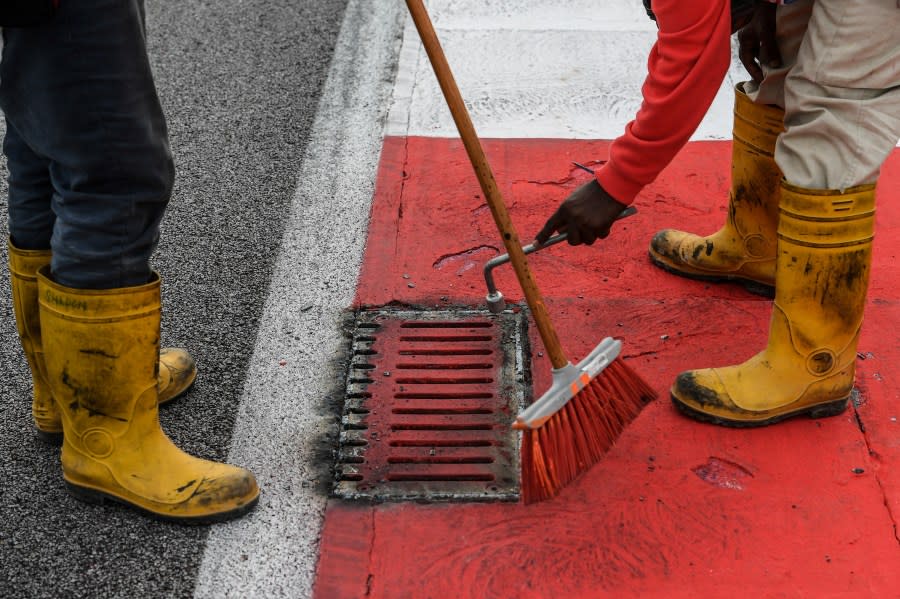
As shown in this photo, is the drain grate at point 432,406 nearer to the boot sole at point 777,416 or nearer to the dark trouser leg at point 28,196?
the boot sole at point 777,416

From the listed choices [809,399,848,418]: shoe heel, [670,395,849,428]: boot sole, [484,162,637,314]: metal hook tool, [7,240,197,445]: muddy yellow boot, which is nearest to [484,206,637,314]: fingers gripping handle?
[484,162,637,314]: metal hook tool

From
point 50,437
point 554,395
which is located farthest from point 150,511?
point 554,395

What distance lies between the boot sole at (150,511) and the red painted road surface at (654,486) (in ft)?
0.70

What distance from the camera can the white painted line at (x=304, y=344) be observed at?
2.37 meters

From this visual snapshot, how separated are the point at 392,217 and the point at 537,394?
3.61 ft

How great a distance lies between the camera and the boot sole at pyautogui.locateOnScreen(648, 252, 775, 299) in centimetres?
325

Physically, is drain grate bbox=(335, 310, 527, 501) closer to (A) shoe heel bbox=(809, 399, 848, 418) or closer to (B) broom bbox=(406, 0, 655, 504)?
(B) broom bbox=(406, 0, 655, 504)

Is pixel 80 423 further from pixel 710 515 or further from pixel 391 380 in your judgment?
pixel 710 515

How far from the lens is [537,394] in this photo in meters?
2.82

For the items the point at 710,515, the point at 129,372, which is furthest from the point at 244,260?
the point at 710,515

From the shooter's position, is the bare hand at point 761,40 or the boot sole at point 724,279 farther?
the boot sole at point 724,279

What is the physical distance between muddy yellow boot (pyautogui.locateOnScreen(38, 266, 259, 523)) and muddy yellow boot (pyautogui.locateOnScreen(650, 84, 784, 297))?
Answer: 1536 millimetres

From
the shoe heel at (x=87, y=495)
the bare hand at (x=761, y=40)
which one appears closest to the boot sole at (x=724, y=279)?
the bare hand at (x=761, y=40)

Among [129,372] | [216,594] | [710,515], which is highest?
[129,372]
